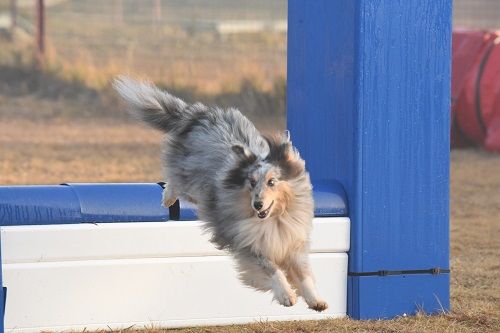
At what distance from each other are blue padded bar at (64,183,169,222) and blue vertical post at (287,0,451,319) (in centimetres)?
111

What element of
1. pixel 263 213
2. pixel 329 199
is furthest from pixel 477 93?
pixel 263 213

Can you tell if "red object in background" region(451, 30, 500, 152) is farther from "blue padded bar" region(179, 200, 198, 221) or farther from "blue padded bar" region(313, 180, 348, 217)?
"blue padded bar" region(179, 200, 198, 221)

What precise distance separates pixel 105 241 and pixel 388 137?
167cm

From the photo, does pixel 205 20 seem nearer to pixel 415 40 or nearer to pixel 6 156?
pixel 6 156

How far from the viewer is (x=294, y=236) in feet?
14.5

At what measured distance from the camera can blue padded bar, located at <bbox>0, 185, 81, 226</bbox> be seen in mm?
5141

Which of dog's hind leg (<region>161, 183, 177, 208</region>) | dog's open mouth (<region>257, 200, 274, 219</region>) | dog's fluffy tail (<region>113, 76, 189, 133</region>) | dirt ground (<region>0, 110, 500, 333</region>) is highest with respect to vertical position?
dog's fluffy tail (<region>113, 76, 189, 133</region>)

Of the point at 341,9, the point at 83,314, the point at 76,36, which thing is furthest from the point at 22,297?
the point at 76,36

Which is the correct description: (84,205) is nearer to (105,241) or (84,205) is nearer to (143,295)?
(105,241)

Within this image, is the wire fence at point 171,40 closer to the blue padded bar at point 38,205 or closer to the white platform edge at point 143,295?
the white platform edge at point 143,295

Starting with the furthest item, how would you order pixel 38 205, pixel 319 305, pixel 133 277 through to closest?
1. pixel 133 277
2. pixel 38 205
3. pixel 319 305

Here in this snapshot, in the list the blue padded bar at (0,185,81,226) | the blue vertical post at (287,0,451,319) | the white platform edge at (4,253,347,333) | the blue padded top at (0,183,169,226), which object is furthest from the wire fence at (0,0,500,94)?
the blue padded bar at (0,185,81,226)

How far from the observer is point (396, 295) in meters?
6.05

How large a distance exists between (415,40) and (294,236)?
6.45ft
